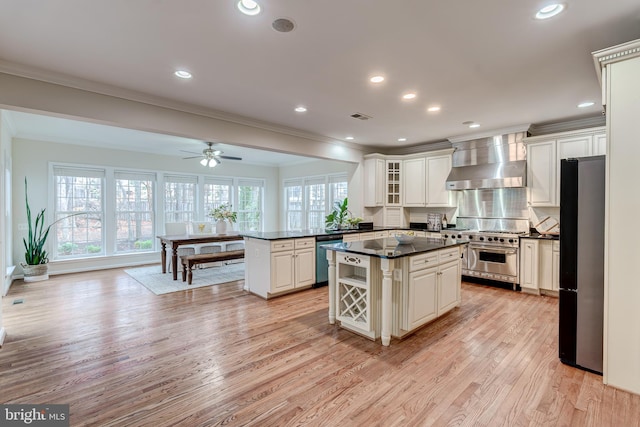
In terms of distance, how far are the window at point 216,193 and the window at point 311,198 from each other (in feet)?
5.90

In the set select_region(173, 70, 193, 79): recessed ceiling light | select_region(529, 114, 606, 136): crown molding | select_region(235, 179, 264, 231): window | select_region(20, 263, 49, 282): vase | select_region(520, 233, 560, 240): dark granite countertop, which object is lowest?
select_region(20, 263, 49, 282): vase

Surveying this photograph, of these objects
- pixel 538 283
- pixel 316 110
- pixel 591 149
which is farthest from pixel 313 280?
pixel 591 149

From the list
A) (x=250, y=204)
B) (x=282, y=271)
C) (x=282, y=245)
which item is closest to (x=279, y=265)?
(x=282, y=271)

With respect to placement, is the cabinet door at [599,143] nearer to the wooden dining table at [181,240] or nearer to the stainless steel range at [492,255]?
the stainless steel range at [492,255]

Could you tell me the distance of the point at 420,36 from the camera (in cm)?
229

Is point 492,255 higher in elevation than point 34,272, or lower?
higher

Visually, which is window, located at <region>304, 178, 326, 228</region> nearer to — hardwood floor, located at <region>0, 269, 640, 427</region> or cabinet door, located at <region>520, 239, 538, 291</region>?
hardwood floor, located at <region>0, 269, 640, 427</region>

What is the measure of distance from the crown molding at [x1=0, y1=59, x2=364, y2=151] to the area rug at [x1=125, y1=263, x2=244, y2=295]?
2.80m

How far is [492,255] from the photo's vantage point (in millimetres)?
4910

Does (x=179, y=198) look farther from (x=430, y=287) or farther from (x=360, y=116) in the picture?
(x=430, y=287)

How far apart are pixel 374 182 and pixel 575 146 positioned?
3267 millimetres

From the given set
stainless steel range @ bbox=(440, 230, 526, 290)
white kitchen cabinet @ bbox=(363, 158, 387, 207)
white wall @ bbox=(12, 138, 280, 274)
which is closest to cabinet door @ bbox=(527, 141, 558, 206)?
stainless steel range @ bbox=(440, 230, 526, 290)

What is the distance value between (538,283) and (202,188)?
24.7 feet

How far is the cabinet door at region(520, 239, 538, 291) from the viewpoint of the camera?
14.7 feet
